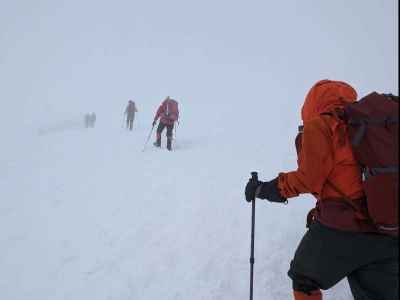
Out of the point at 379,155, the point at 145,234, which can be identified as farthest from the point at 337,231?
the point at 145,234

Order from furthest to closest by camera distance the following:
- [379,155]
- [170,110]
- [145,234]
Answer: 1. [170,110]
2. [145,234]
3. [379,155]

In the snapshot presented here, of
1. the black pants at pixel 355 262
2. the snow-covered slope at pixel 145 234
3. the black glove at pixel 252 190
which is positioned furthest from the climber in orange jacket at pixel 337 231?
the snow-covered slope at pixel 145 234

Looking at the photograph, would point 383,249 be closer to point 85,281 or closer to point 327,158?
point 327,158

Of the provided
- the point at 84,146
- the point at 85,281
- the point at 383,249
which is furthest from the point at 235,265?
the point at 84,146

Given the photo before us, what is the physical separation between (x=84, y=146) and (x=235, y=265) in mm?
14647

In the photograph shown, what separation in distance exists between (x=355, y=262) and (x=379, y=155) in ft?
3.10

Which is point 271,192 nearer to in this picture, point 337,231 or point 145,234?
point 337,231

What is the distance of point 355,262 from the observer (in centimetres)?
304

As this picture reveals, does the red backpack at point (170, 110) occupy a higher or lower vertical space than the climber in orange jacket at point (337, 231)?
higher

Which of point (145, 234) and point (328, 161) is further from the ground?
point (328, 161)

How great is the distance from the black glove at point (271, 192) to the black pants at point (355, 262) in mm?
534

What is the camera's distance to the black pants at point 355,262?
300 centimetres

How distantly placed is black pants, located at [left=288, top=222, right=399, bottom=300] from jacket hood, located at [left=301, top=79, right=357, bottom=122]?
1110 millimetres

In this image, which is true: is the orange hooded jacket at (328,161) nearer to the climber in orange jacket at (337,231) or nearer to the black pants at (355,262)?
the climber in orange jacket at (337,231)
